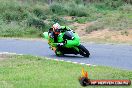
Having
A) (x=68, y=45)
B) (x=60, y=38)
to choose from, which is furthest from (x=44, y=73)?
(x=60, y=38)

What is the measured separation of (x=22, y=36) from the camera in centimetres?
3164

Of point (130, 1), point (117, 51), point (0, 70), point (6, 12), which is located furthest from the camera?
point (130, 1)

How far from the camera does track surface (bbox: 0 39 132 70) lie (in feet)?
56.6

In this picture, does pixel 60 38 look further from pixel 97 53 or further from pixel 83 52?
pixel 97 53

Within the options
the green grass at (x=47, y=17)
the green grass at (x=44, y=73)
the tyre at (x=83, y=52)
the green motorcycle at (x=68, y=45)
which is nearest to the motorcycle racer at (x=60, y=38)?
the green motorcycle at (x=68, y=45)

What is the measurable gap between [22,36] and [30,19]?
11.9ft

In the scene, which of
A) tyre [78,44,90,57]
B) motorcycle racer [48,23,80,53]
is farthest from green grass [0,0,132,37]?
tyre [78,44,90,57]

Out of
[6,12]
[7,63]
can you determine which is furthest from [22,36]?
[7,63]

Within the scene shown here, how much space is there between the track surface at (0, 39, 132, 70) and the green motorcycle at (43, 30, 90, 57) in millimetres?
234

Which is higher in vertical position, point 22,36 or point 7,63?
point 7,63

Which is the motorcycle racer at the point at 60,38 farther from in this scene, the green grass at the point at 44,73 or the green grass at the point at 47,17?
the green grass at the point at 47,17

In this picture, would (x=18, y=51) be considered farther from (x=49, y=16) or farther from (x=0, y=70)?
(x=49, y=16)

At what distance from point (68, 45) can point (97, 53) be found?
1937 millimetres

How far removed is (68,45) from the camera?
19.0 m
